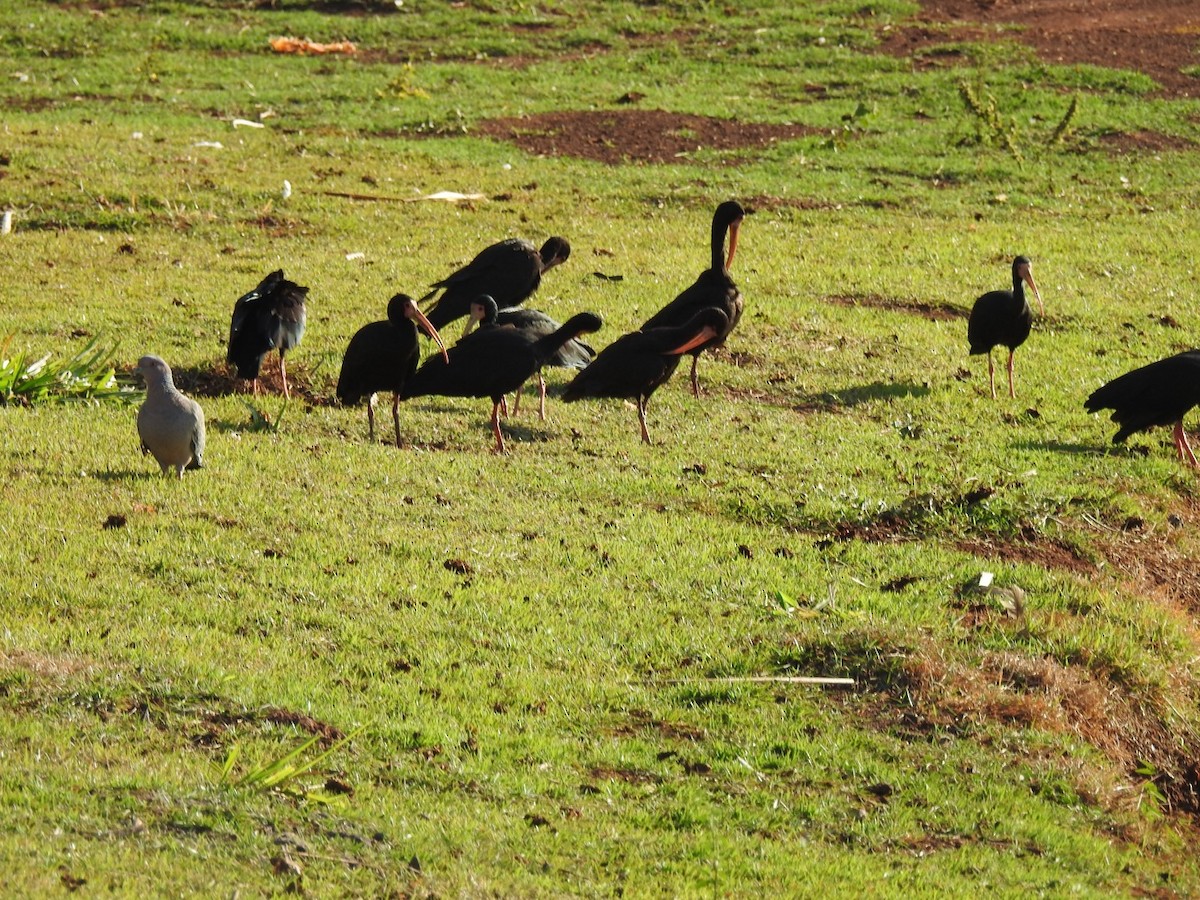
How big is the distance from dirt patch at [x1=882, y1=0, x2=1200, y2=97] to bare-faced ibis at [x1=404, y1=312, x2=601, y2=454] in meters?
18.0

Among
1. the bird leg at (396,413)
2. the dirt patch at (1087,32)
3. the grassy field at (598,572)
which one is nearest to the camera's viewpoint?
the grassy field at (598,572)

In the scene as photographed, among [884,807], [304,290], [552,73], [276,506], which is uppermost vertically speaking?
[552,73]

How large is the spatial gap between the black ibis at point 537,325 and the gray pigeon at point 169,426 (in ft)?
9.66

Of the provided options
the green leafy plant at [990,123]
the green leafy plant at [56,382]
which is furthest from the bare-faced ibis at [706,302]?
the green leafy plant at [990,123]

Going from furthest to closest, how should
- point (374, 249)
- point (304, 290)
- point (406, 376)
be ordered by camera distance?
point (374, 249) < point (304, 290) < point (406, 376)

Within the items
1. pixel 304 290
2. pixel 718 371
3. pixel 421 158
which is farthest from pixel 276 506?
pixel 421 158

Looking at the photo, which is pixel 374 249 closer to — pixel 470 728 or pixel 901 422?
pixel 901 422

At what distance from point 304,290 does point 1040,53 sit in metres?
19.3

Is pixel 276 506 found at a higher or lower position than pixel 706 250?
lower

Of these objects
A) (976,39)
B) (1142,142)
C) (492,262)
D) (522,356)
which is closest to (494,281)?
(492,262)

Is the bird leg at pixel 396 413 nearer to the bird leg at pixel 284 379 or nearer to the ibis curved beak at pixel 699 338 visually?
the bird leg at pixel 284 379

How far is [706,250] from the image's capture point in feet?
56.8

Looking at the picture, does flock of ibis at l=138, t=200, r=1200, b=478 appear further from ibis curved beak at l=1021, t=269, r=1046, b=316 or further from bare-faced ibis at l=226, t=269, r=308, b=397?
ibis curved beak at l=1021, t=269, r=1046, b=316

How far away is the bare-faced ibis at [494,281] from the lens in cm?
1312
